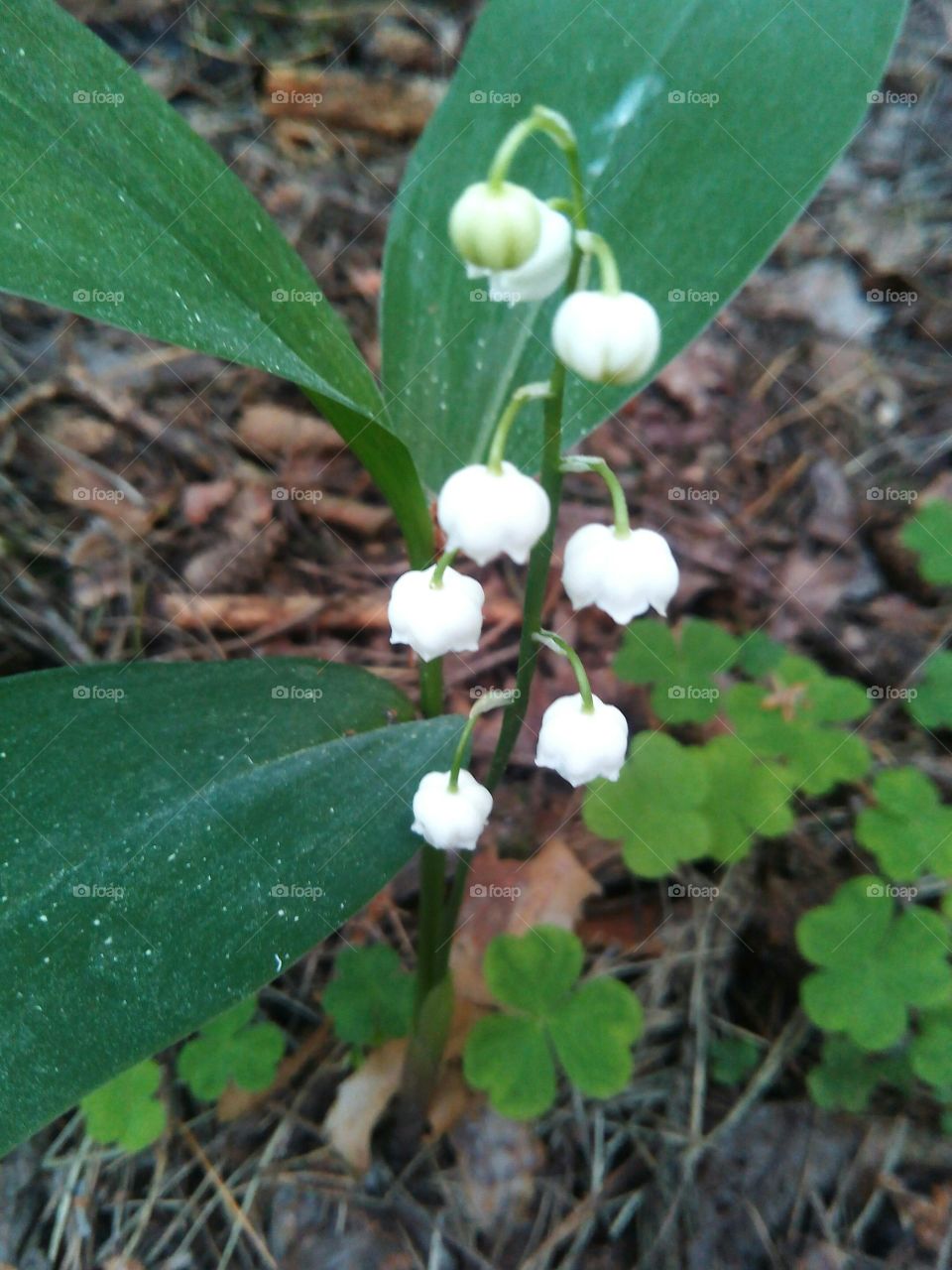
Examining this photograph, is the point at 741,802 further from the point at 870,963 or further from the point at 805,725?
the point at 870,963

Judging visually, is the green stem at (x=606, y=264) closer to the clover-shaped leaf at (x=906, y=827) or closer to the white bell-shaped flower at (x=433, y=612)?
the white bell-shaped flower at (x=433, y=612)

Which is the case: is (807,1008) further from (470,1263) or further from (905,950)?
(470,1263)

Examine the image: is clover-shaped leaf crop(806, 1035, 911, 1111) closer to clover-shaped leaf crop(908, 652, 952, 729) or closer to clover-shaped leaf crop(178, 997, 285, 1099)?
clover-shaped leaf crop(908, 652, 952, 729)

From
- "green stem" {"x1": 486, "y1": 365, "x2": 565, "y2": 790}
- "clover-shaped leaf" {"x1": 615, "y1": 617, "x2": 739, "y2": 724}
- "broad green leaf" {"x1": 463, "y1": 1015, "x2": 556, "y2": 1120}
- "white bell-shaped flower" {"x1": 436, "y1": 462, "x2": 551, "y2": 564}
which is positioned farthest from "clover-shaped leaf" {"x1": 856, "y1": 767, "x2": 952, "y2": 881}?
"white bell-shaped flower" {"x1": 436, "y1": 462, "x2": 551, "y2": 564}

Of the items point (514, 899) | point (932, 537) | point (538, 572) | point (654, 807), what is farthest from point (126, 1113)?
point (932, 537)

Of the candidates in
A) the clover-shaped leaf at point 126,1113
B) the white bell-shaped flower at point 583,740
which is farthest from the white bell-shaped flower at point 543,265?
the clover-shaped leaf at point 126,1113

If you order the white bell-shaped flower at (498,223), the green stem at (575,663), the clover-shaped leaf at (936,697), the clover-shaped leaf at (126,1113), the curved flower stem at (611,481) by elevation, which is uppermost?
the white bell-shaped flower at (498,223)
